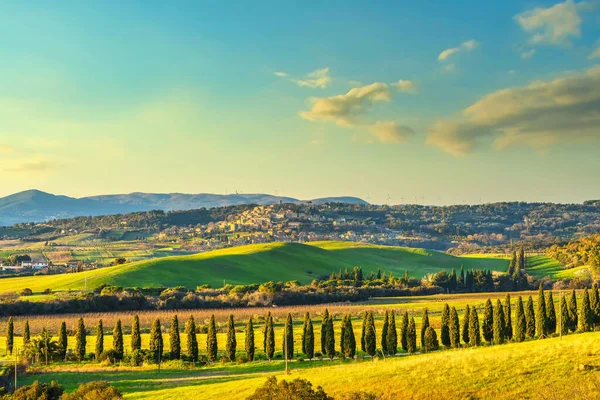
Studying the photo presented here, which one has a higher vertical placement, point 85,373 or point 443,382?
point 443,382

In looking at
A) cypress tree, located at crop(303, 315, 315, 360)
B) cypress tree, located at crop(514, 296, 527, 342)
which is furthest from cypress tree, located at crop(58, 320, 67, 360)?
cypress tree, located at crop(514, 296, 527, 342)

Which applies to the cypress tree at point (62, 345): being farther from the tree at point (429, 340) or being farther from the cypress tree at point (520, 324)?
the cypress tree at point (520, 324)

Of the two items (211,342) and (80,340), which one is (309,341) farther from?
(80,340)

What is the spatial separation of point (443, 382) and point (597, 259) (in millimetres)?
149194

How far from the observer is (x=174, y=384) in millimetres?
50625

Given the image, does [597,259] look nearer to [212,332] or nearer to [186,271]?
[186,271]

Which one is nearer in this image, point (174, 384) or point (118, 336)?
point (174, 384)

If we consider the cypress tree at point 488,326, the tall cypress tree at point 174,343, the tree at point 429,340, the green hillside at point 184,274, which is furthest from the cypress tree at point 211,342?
the green hillside at point 184,274

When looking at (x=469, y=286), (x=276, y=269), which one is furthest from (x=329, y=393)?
(x=276, y=269)

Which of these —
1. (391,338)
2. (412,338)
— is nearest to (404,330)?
(412,338)

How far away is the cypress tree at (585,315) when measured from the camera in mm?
71375

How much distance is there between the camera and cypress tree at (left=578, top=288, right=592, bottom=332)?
7138 centimetres

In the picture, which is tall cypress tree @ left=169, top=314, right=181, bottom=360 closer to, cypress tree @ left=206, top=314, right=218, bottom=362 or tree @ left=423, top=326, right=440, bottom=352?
cypress tree @ left=206, top=314, right=218, bottom=362

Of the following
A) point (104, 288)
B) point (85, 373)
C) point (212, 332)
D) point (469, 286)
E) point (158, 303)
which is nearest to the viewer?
point (85, 373)
